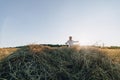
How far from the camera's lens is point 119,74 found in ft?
23.1

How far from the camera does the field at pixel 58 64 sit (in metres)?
6.60

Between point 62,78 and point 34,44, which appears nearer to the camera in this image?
point 62,78

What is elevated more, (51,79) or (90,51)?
(90,51)

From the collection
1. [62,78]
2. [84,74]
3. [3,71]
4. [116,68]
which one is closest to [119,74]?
[116,68]

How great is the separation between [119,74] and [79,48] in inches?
42.2

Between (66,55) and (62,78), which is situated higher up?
(66,55)

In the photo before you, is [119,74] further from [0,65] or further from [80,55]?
[0,65]

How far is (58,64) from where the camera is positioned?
22.5 ft

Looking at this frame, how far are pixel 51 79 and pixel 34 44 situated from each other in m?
1.18

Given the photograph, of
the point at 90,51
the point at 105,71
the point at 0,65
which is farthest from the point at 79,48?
the point at 0,65

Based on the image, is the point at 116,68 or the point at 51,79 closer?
the point at 51,79

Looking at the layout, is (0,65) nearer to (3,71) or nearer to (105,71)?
(3,71)

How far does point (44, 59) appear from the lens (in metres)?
6.89

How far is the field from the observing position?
6.60 metres
